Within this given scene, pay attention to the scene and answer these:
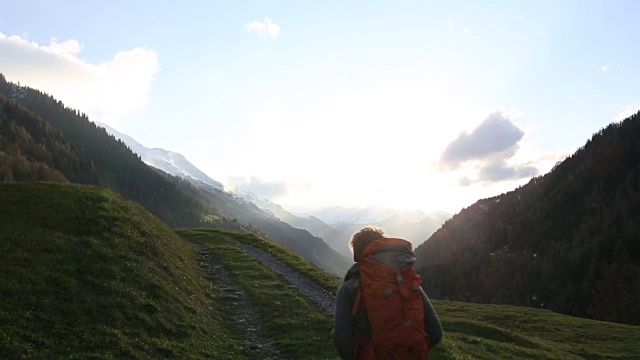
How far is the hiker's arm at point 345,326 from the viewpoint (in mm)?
7703

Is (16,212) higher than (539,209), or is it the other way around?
(539,209)

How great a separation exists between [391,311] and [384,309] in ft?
0.40

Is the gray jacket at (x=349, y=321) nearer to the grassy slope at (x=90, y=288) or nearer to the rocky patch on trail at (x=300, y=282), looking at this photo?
the grassy slope at (x=90, y=288)

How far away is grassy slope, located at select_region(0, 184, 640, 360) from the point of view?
15484 mm

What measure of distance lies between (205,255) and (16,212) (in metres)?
25.1

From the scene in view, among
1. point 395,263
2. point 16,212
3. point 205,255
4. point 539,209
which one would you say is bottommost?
point 205,255

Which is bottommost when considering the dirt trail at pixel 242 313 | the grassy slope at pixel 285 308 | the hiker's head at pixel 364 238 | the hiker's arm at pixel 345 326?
the dirt trail at pixel 242 313

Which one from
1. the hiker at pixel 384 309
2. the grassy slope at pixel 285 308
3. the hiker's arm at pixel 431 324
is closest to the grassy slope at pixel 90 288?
the grassy slope at pixel 285 308

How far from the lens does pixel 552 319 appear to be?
2269 inches

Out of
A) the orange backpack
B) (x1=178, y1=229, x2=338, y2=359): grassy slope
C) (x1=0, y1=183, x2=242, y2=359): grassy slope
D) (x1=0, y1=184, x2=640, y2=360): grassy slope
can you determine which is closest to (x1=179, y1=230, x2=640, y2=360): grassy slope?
(x1=178, y1=229, x2=338, y2=359): grassy slope

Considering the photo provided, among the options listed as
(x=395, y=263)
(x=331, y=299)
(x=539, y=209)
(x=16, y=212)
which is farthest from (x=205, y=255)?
(x=539, y=209)

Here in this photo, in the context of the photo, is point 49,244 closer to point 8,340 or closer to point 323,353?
point 8,340

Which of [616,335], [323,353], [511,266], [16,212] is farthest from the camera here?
[511,266]

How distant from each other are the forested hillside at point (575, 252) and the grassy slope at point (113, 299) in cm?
10839
